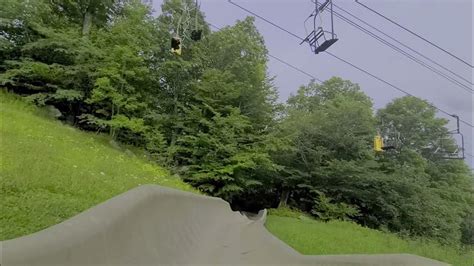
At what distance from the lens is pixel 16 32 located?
12.0 m

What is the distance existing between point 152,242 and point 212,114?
10570 millimetres

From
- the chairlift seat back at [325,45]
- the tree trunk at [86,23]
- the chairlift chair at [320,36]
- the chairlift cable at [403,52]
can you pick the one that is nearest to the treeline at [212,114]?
the tree trunk at [86,23]

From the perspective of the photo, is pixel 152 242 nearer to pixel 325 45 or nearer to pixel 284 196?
pixel 325 45

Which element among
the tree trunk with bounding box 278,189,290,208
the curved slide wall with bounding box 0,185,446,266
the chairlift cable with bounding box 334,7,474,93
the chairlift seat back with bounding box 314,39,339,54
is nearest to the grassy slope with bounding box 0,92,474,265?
the curved slide wall with bounding box 0,185,446,266

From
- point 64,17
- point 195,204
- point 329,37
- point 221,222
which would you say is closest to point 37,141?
point 195,204

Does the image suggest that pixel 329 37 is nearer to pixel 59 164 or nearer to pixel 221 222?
pixel 221 222

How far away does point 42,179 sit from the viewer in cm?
409

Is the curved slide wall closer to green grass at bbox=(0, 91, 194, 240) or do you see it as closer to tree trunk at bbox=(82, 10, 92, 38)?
green grass at bbox=(0, 91, 194, 240)

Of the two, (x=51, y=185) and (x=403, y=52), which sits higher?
(x=403, y=52)

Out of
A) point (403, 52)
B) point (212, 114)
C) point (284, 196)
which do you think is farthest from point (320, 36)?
point (284, 196)

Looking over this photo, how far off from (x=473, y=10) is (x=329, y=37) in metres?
3.10

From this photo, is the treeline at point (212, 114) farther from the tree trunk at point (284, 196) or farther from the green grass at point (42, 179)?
the green grass at point (42, 179)

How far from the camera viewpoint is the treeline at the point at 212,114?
11.5 metres

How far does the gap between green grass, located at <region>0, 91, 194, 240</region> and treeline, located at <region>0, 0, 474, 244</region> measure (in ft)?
14.1
